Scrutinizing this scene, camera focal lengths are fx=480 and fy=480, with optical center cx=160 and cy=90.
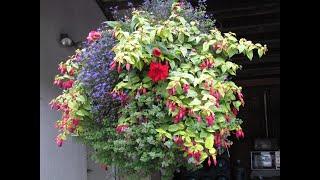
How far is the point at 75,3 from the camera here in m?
3.71

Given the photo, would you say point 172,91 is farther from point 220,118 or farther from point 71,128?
point 71,128

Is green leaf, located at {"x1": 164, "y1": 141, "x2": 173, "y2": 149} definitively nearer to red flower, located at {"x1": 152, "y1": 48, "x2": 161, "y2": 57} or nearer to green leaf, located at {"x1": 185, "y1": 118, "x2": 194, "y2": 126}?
green leaf, located at {"x1": 185, "y1": 118, "x2": 194, "y2": 126}

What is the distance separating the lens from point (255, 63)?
5531 millimetres

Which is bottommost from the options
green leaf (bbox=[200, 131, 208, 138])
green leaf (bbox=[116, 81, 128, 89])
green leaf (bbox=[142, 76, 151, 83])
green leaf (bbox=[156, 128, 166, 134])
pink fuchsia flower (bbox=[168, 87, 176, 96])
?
green leaf (bbox=[200, 131, 208, 138])

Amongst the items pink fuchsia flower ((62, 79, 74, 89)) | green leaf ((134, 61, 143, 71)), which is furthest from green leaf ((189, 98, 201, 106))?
pink fuchsia flower ((62, 79, 74, 89))

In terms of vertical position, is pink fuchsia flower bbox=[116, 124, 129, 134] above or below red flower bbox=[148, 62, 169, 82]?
below

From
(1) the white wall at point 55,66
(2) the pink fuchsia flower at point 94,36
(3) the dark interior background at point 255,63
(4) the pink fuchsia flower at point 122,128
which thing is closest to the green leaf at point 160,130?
(4) the pink fuchsia flower at point 122,128

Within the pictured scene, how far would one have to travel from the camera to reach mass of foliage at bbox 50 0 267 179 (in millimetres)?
1671

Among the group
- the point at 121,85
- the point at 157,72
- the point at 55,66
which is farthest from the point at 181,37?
the point at 55,66

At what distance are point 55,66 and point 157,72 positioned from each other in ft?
5.89

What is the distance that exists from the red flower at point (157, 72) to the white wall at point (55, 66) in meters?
1.50
